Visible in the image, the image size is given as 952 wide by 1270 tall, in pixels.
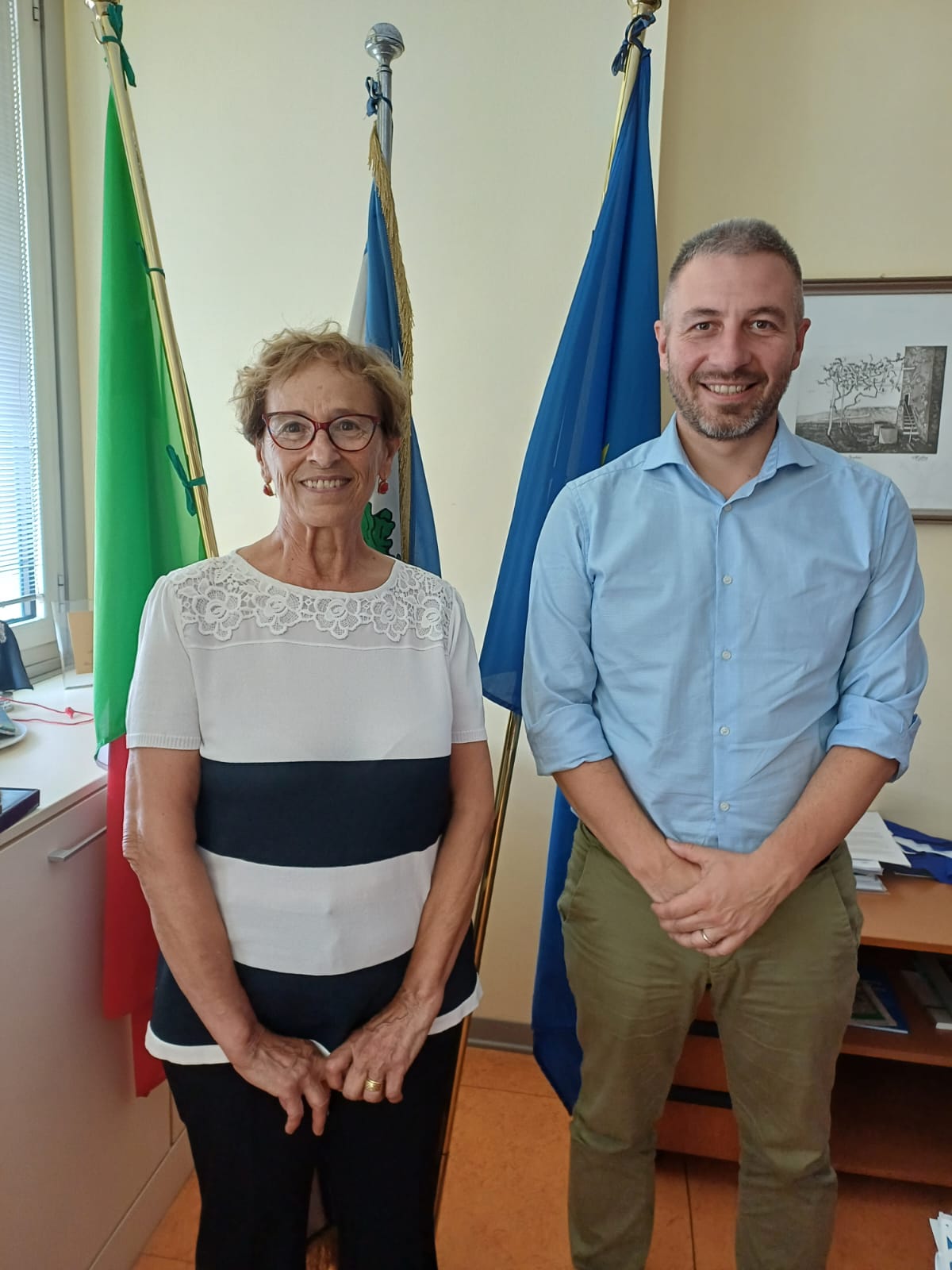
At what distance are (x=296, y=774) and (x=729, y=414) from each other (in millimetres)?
814

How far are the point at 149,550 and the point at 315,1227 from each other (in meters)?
1.19

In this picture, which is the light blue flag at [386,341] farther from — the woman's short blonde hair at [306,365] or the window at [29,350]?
the window at [29,350]

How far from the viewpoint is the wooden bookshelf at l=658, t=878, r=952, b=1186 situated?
172 cm

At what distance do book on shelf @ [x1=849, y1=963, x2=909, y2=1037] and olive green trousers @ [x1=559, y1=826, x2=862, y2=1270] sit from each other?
1.63 feet

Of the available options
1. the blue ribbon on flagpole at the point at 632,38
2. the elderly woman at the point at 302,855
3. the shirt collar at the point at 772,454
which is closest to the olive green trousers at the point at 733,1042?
the elderly woman at the point at 302,855

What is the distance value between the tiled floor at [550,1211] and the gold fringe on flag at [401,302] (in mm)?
1423

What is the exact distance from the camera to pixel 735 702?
127 cm

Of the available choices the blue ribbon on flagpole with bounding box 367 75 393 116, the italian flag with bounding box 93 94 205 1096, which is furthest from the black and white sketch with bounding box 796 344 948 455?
the italian flag with bounding box 93 94 205 1096

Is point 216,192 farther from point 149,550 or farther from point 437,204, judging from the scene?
point 149,550

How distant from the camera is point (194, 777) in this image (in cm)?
107

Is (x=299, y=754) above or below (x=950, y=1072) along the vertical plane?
above

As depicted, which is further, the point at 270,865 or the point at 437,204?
the point at 437,204

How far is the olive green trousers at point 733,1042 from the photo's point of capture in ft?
4.24

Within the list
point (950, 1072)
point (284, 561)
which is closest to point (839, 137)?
point (284, 561)
